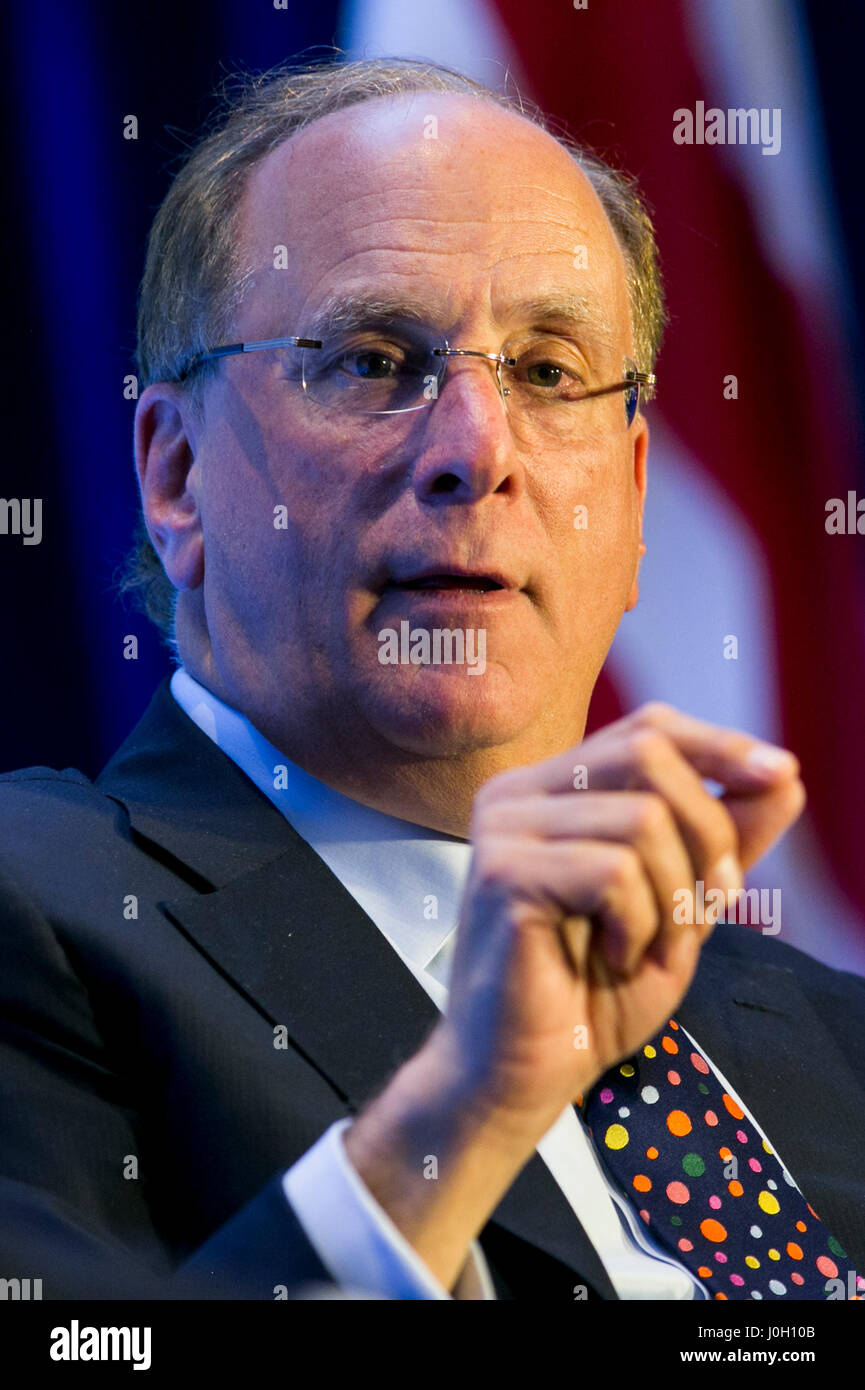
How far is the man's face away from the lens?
1.41 metres

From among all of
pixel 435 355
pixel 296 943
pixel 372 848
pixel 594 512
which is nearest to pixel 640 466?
pixel 594 512

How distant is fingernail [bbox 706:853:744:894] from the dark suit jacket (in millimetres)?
A: 368

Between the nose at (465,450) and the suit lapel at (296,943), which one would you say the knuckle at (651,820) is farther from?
the nose at (465,450)

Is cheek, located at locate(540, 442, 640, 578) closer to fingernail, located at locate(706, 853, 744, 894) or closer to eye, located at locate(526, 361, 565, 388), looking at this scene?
eye, located at locate(526, 361, 565, 388)

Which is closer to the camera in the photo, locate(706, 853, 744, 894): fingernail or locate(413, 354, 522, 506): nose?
locate(706, 853, 744, 894): fingernail

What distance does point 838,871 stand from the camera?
1893 mm

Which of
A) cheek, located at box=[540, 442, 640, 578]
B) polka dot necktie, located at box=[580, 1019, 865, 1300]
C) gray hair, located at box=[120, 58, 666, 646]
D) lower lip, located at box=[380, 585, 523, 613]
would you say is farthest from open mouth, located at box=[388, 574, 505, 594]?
polka dot necktie, located at box=[580, 1019, 865, 1300]

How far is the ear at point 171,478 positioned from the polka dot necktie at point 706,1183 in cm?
70

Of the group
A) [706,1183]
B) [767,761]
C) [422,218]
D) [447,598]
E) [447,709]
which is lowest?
[706,1183]

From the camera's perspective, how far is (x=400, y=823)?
1.47 metres

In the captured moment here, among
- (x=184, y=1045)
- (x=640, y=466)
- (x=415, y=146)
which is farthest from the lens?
(x=640, y=466)

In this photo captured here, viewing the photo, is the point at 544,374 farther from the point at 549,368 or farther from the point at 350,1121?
the point at 350,1121

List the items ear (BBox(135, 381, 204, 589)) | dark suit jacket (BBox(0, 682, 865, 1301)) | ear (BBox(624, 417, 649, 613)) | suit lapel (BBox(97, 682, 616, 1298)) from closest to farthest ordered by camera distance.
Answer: dark suit jacket (BBox(0, 682, 865, 1301))
suit lapel (BBox(97, 682, 616, 1298))
ear (BBox(135, 381, 204, 589))
ear (BBox(624, 417, 649, 613))

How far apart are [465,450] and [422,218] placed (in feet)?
0.87
